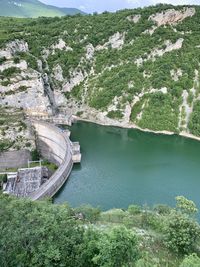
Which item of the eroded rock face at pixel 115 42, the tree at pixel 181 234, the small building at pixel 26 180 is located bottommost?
the small building at pixel 26 180

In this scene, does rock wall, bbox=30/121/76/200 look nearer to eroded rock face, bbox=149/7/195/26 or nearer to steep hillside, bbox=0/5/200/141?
steep hillside, bbox=0/5/200/141

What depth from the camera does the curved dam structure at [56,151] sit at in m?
42.2

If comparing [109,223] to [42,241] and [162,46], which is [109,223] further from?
[162,46]

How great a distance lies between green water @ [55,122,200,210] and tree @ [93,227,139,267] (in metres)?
19.7

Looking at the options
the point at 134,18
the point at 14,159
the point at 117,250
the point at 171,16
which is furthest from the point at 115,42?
the point at 117,250

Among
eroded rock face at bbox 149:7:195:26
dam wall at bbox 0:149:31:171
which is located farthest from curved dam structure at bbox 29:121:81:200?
eroded rock face at bbox 149:7:195:26

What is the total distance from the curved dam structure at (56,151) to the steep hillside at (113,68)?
745 centimetres

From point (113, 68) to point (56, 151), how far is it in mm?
25732

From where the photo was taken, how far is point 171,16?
75.1m

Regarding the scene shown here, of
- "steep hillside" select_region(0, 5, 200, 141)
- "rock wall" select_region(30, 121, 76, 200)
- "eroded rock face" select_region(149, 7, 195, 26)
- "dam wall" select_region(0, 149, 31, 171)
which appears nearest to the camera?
"rock wall" select_region(30, 121, 76, 200)

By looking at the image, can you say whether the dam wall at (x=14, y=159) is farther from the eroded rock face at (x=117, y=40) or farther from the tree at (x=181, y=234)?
the eroded rock face at (x=117, y=40)

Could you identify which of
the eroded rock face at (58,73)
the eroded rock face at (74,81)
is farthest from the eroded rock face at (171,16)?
the eroded rock face at (58,73)

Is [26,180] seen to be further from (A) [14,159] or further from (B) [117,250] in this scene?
(B) [117,250]

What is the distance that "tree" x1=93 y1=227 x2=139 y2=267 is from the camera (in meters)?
18.3
